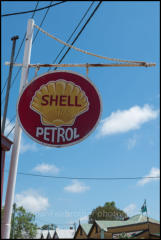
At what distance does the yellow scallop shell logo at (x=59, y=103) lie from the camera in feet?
17.0

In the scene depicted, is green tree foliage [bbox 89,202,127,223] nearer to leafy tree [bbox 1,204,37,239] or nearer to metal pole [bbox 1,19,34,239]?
leafy tree [bbox 1,204,37,239]

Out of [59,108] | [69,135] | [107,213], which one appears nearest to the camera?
[69,135]

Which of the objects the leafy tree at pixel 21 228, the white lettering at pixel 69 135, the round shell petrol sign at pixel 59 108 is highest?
the round shell petrol sign at pixel 59 108

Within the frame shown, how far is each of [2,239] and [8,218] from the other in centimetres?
58

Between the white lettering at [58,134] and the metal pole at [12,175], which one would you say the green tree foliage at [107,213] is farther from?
the white lettering at [58,134]

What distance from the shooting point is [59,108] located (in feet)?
17.2

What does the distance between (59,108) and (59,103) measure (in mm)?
109

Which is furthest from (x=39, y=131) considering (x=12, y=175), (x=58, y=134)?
(x=12, y=175)

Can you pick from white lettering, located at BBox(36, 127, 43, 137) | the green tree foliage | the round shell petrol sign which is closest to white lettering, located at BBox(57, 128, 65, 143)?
the round shell petrol sign

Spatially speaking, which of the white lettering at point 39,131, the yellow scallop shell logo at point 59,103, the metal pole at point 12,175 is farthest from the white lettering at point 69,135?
the metal pole at point 12,175

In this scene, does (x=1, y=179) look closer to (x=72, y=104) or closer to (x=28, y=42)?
(x=72, y=104)

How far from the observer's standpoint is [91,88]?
17.6 ft

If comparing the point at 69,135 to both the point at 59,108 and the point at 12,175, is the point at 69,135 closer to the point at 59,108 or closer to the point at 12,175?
the point at 59,108

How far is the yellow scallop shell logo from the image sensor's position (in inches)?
204
